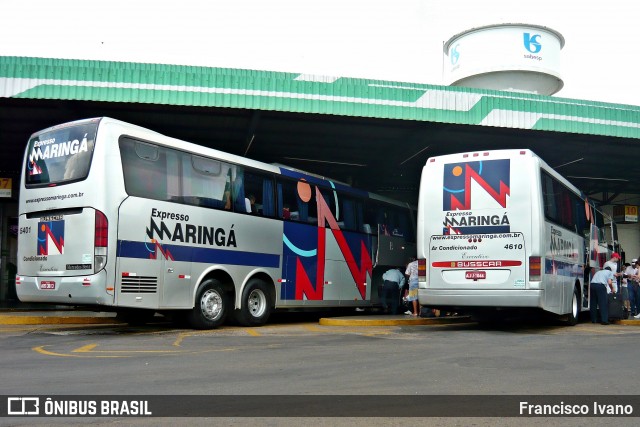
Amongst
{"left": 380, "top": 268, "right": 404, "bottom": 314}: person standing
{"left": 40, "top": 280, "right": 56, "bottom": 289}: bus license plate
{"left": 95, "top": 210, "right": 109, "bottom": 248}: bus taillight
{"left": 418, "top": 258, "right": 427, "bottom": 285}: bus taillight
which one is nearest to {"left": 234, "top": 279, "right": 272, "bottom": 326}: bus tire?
{"left": 418, "top": 258, "right": 427, "bottom": 285}: bus taillight

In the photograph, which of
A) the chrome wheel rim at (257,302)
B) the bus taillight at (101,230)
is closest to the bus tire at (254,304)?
the chrome wheel rim at (257,302)

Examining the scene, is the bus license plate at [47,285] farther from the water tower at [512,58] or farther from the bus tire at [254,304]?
the water tower at [512,58]

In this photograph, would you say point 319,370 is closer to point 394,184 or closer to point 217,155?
point 217,155

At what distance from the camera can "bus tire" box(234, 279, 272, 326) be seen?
44.8 ft

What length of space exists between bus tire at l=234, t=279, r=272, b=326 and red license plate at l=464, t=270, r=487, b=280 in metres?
4.26

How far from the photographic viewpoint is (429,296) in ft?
43.1

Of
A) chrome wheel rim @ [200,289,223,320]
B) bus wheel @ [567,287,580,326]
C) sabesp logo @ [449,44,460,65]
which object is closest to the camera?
chrome wheel rim @ [200,289,223,320]

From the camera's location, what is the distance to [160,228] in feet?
38.4

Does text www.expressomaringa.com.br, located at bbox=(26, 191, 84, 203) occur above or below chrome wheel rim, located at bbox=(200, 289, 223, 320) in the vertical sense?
above

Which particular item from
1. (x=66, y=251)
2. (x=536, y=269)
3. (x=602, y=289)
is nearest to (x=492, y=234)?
(x=536, y=269)

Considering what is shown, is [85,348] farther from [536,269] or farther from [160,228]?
[536,269]

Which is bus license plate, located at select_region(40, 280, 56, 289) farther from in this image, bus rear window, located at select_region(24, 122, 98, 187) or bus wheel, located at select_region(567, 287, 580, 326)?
bus wheel, located at select_region(567, 287, 580, 326)

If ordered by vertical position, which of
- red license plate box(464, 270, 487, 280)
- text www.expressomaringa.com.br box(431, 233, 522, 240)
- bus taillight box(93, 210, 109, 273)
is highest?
text www.expressomaringa.com.br box(431, 233, 522, 240)

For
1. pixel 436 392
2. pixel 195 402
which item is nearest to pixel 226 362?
pixel 195 402
